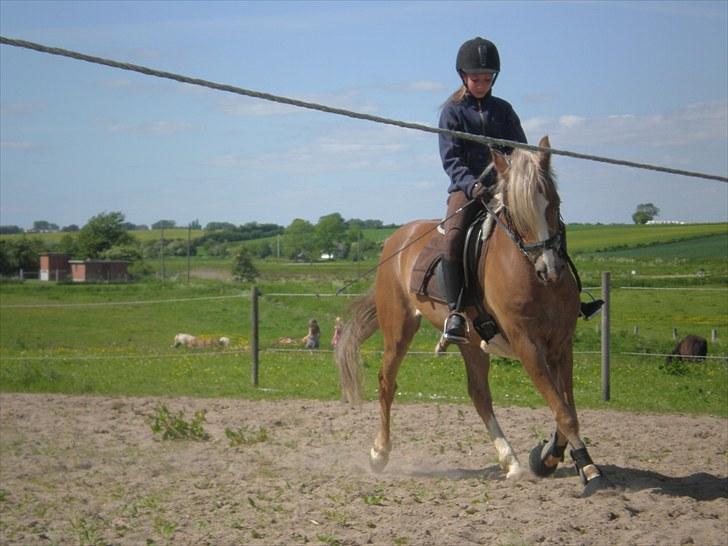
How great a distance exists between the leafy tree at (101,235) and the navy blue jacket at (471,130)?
37.2 metres

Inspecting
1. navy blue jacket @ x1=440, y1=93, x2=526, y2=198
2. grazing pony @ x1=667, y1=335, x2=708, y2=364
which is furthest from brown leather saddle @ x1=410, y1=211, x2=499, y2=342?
grazing pony @ x1=667, y1=335, x2=708, y2=364

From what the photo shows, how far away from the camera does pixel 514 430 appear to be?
8.26m

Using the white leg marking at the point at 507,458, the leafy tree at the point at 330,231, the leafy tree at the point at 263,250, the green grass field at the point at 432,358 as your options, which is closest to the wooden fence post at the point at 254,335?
the green grass field at the point at 432,358

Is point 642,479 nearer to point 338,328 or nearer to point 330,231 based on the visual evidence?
point 338,328

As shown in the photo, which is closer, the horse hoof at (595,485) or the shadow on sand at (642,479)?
the horse hoof at (595,485)

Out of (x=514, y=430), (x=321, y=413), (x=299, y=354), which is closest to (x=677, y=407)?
(x=514, y=430)

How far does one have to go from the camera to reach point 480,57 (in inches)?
239

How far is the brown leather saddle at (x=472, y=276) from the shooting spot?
6.06m

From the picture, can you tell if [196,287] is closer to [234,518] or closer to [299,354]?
[299,354]

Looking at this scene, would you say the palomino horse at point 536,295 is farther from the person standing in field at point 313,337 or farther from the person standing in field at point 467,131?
the person standing in field at point 313,337

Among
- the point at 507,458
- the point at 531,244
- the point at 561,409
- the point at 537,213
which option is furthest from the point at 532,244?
the point at 507,458

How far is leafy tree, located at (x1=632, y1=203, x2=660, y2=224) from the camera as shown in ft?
18.5

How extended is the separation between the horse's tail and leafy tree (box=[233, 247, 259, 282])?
87.9 feet

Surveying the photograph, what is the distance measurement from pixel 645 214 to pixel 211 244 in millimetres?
45831
